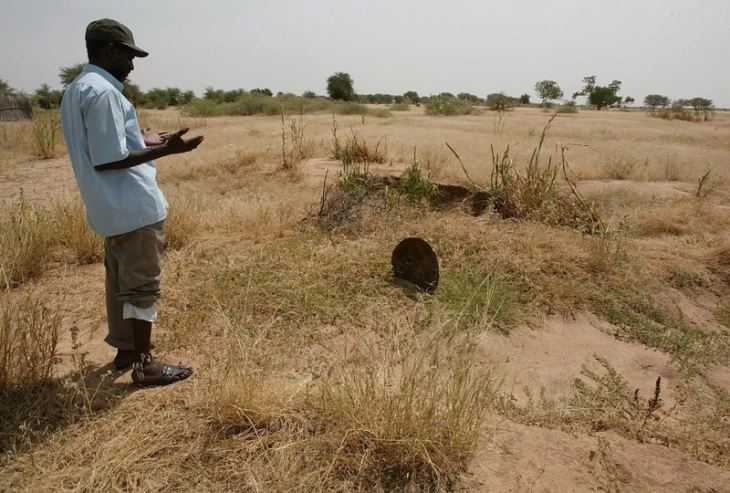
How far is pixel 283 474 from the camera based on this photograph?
1.84m

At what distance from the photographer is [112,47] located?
207 cm

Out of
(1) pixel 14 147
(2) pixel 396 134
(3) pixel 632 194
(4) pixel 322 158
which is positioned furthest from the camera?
(2) pixel 396 134

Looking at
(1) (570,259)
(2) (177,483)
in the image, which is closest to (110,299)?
(2) (177,483)

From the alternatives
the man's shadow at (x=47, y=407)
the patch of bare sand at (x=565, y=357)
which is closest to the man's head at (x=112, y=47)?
the man's shadow at (x=47, y=407)

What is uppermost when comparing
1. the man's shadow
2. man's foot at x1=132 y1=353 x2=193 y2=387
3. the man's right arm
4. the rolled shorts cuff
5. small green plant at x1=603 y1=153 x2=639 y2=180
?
the man's right arm

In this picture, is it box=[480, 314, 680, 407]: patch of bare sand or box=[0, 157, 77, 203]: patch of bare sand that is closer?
box=[480, 314, 680, 407]: patch of bare sand

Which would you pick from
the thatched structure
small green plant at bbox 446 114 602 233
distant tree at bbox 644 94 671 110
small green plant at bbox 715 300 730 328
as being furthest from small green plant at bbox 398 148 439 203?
distant tree at bbox 644 94 671 110

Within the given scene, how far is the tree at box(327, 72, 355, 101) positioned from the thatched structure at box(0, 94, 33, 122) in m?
24.6

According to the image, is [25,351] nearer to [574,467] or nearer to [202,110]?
[574,467]

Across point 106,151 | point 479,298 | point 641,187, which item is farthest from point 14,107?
point 641,187

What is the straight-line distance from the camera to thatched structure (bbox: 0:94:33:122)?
575 inches

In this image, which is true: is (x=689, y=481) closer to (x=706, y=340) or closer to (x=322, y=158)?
(x=706, y=340)

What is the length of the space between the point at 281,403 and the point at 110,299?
46.6 inches

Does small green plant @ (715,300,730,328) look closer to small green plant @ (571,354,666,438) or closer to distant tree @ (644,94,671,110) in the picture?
small green plant @ (571,354,666,438)
